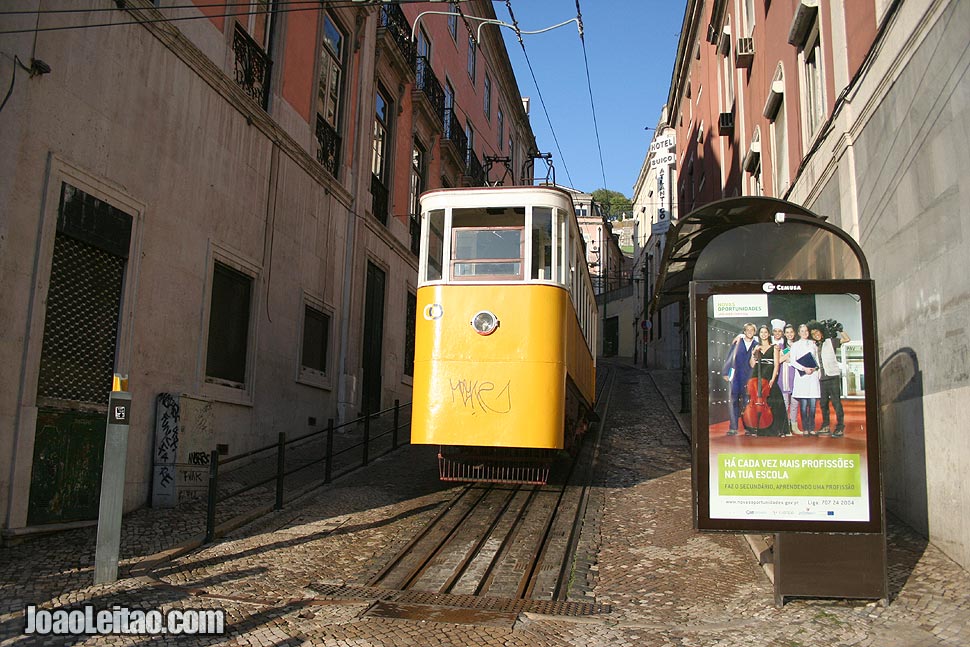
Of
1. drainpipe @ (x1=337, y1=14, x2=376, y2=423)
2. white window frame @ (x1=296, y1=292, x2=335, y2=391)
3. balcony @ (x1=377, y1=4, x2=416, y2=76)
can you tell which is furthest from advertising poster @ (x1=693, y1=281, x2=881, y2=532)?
balcony @ (x1=377, y1=4, x2=416, y2=76)

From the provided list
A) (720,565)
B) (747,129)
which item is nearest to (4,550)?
(720,565)

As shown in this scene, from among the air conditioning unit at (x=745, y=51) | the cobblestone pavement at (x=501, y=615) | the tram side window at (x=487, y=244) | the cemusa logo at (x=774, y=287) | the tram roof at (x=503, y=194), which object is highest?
the air conditioning unit at (x=745, y=51)

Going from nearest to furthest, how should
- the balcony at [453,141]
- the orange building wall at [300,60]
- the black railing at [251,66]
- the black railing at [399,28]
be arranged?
1. the black railing at [251,66]
2. the orange building wall at [300,60]
3. the black railing at [399,28]
4. the balcony at [453,141]

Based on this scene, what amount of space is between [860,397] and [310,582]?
4.36m

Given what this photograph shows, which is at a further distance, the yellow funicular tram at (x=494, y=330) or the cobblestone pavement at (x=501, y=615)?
the yellow funicular tram at (x=494, y=330)

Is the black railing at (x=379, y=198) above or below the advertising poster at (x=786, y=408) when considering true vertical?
above

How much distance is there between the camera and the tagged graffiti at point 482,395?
837 cm

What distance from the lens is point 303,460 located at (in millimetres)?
11516

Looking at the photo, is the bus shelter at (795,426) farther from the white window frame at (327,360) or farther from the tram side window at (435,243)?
the white window frame at (327,360)

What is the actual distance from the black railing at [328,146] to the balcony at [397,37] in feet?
11.2

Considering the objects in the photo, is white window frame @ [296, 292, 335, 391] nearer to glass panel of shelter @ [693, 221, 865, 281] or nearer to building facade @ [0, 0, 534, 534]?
building facade @ [0, 0, 534, 534]

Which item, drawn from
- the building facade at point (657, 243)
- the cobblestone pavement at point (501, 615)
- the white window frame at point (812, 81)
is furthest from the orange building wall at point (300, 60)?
the building facade at point (657, 243)

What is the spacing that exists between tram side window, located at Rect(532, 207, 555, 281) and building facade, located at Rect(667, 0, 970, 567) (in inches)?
137

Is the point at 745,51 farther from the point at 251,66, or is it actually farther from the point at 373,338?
the point at 251,66
